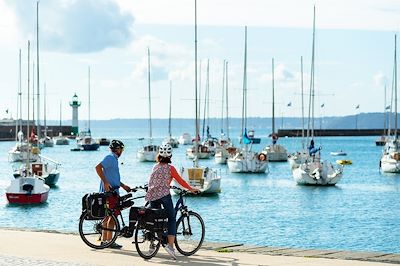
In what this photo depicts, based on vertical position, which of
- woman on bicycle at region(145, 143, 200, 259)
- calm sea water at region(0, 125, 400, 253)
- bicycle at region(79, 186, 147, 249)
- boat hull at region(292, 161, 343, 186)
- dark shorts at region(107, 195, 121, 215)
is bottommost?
calm sea water at region(0, 125, 400, 253)

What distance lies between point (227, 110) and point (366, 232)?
77.8 m

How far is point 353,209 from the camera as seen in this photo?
53812 mm

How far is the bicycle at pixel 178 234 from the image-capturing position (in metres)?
15.8

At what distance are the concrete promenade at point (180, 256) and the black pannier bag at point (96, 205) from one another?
61 cm

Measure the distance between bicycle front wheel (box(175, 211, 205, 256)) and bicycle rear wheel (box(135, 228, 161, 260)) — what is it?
469 mm

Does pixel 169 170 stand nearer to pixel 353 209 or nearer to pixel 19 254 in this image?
pixel 19 254

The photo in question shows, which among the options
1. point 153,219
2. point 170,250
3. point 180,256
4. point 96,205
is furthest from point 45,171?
point 170,250

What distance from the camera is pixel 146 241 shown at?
16.0 meters

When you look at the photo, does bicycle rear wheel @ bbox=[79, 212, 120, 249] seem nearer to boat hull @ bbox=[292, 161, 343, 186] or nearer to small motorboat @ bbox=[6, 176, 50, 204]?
small motorboat @ bbox=[6, 176, 50, 204]

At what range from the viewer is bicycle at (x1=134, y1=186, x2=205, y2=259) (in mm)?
15781

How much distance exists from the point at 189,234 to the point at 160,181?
1.21m

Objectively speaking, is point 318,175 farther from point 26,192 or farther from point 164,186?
point 164,186

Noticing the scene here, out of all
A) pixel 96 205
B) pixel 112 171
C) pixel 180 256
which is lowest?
pixel 180 256

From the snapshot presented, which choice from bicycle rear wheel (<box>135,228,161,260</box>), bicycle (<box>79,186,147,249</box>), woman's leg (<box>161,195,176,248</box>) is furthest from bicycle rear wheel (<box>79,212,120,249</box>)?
woman's leg (<box>161,195,176,248</box>)
